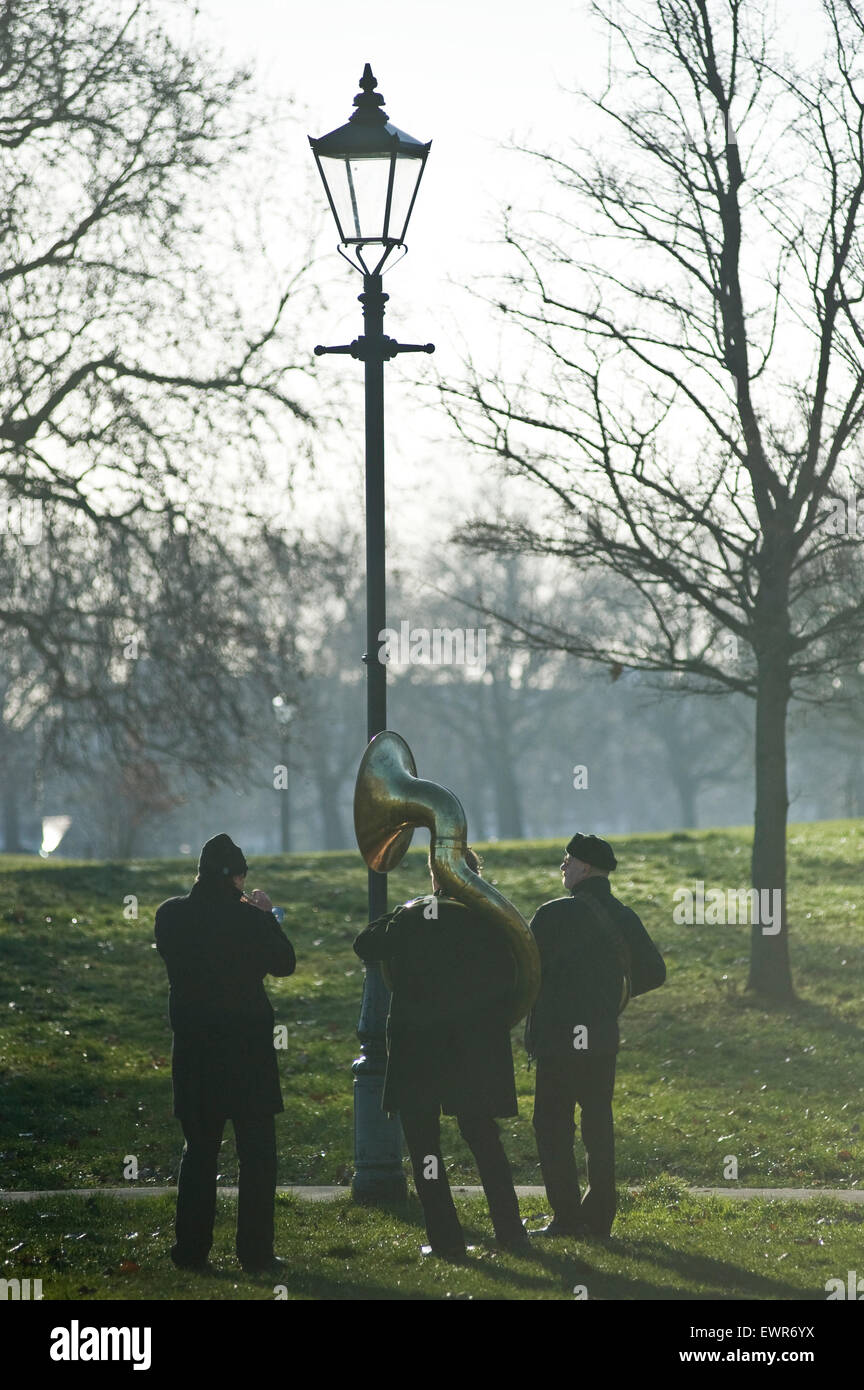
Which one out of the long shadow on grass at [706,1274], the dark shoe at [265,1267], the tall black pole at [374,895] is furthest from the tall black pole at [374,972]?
the long shadow on grass at [706,1274]

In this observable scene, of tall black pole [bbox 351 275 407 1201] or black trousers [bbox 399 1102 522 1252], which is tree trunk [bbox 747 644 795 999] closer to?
tall black pole [bbox 351 275 407 1201]

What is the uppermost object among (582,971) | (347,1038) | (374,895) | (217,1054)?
(374,895)

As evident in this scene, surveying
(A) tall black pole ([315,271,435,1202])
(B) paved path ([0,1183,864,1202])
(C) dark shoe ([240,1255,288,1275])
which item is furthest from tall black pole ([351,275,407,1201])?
(C) dark shoe ([240,1255,288,1275])

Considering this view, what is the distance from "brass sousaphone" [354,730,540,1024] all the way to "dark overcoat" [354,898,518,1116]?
0.08 m

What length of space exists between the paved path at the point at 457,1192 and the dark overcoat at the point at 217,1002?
1.86 meters

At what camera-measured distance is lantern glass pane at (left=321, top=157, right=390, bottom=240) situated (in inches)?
301

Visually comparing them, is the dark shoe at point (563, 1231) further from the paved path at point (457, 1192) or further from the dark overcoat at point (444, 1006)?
the paved path at point (457, 1192)

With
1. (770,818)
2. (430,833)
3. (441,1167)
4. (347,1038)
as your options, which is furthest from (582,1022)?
(770,818)

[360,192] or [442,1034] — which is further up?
[360,192]

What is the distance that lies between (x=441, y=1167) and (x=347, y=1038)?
20.8 ft

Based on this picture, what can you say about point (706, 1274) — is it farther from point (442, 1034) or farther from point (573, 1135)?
point (442, 1034)

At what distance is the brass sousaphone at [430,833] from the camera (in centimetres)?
646

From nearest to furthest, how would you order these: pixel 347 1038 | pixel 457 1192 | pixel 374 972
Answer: pixel 374 972, pixel 457 1192, pixel 347 1038

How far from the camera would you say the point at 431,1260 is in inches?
252
